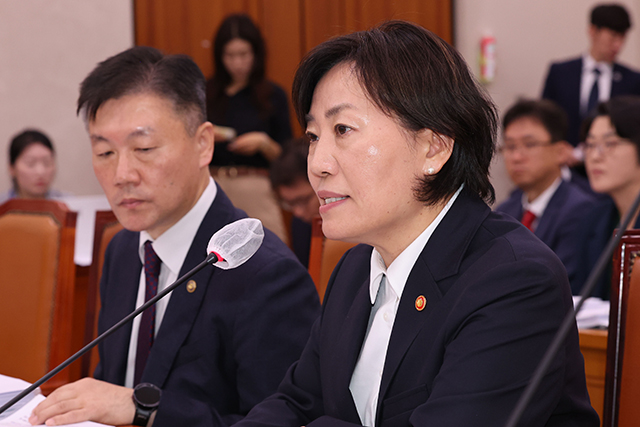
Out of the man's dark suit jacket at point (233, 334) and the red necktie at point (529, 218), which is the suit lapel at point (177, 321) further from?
the red necktie at point (529, 218)

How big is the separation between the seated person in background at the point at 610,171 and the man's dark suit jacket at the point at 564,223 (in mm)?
76

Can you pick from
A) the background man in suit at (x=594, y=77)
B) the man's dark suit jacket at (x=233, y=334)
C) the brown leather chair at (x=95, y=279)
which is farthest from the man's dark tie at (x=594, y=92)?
the man's dark suit jacket at (x=233, y=334)

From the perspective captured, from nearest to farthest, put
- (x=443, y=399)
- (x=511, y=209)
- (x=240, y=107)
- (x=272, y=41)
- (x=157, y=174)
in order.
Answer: (x=443, y=399) → (x=157, y=174) → (x=511, y=209) → (x=240, y=107) → (x=272, y=41)

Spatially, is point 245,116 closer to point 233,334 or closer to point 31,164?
point 31,164

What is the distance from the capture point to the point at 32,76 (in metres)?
4.54

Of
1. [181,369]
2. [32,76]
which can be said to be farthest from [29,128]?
[181,369]

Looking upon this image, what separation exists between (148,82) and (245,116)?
7.99ft

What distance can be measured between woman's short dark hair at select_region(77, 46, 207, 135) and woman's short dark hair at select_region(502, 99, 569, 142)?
226 centimetres

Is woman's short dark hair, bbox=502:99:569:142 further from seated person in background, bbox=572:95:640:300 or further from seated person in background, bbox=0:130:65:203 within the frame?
seated person in background, bbox=0:130:65:203

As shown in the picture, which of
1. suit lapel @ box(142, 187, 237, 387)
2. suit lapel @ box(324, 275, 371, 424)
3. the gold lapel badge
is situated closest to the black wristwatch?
suit lapel @ box(142, 187, 237, 387)

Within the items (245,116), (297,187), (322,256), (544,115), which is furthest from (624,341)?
(245,116)

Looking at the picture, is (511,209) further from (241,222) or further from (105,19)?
(105,19)

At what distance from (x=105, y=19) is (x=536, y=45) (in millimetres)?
3324

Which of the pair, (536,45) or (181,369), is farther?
(536,45)
